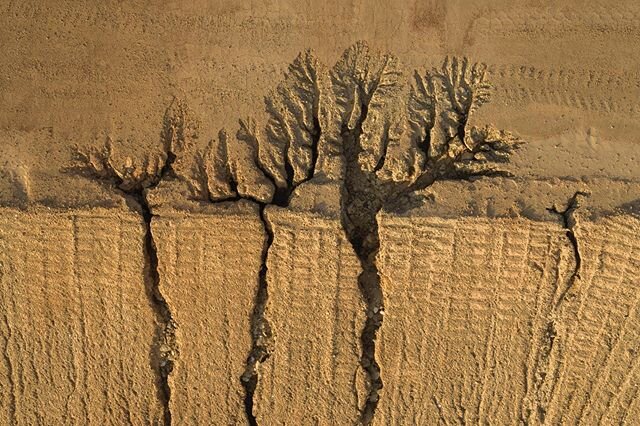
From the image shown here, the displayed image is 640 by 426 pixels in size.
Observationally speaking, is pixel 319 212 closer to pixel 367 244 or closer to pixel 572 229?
pixel 367 244

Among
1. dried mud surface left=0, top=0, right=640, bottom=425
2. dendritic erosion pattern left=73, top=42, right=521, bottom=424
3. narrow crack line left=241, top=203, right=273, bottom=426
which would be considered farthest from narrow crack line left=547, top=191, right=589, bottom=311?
narrow crack line left=241, top=203, right=273, bottom=426

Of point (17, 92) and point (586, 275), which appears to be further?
point (17, 92)

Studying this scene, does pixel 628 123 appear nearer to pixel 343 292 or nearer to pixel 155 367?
pixel 343 292

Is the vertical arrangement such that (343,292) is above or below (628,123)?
below

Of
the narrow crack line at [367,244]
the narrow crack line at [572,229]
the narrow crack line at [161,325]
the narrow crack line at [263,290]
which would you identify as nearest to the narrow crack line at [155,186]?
the narrow crack line at [161,325]

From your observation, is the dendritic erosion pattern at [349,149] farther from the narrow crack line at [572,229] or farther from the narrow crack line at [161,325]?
the narrow crack line at [572,229]

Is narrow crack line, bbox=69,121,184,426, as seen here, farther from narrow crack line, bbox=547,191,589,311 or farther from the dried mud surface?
narrow crack line, bbox=547,191,589,311

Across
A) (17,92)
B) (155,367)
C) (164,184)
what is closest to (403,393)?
(155,367)

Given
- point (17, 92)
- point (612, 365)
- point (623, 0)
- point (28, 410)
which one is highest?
point (623, 0)

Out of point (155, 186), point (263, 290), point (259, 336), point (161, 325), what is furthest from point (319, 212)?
point (161, 325)
